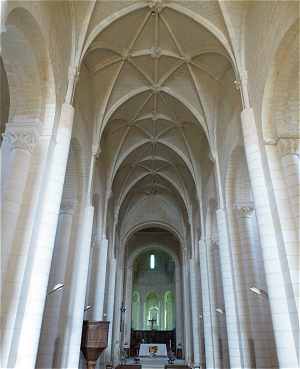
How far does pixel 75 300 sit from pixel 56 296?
24.4 inches

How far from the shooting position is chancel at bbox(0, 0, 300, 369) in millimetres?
6586

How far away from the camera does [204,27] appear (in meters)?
10.5

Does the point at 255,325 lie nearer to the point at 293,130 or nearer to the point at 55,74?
the point at 293,130

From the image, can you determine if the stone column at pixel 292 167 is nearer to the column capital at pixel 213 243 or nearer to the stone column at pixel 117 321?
the column capital at pixel 213 243

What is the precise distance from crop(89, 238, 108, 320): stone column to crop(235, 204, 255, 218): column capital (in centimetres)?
709

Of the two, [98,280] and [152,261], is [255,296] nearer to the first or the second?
[98,280]

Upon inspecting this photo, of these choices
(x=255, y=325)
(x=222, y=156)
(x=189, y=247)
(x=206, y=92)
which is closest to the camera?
(x=255, y=325)

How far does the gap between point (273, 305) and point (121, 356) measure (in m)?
18.5

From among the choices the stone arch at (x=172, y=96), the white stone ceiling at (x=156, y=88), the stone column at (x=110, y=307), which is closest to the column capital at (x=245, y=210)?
the white stone ceiling at (x=156, y=88)

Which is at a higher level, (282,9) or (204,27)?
(204,27)

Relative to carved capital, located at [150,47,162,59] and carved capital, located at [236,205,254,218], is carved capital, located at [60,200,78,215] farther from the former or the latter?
carved capital, located at [150,47,162,59]

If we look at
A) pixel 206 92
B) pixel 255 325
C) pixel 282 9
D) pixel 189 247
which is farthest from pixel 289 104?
pixel 189 247

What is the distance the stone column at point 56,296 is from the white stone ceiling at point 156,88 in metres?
3.89

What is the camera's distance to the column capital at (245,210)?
11.6 m
